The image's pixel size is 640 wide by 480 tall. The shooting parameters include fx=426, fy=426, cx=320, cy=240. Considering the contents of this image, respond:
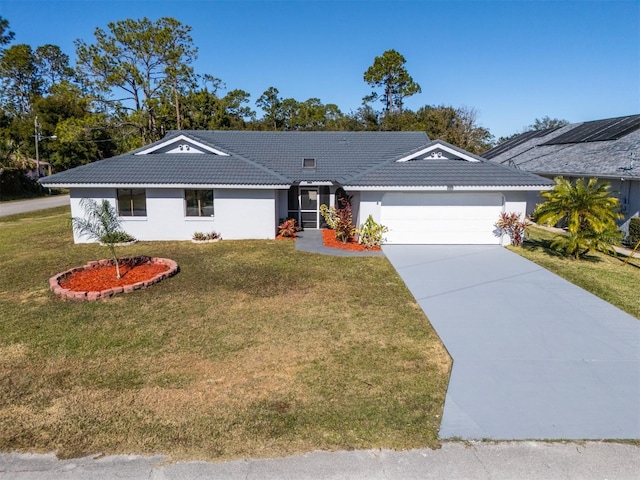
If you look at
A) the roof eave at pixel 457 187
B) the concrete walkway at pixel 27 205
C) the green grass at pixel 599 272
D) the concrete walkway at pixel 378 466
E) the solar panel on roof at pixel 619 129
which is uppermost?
the solar panel on roof at pixel 619 129

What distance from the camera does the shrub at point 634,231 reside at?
16.1 meters

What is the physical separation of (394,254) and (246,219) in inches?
253

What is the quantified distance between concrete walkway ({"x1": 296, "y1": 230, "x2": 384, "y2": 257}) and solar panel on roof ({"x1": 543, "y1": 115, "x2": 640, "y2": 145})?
635 inches

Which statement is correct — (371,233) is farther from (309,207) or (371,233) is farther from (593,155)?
(593,155)

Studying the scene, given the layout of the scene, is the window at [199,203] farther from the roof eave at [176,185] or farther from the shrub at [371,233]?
the shrub at [371,233]

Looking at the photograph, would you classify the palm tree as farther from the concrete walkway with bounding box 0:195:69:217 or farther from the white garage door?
the concrete walkway with bounding box 0:195:69:217

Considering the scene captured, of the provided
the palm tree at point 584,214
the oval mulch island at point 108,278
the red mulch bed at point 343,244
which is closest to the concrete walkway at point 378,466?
the oval mulch island at point 108,278

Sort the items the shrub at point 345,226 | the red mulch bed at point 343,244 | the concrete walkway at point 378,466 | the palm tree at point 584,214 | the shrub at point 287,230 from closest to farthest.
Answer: the concrete walkway at point 378,466
the palm tree at point 584,214
the red mulch bed at point 343,244
the shrub at point 345,226
the shrub at point 287,230

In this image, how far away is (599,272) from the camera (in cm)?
1305

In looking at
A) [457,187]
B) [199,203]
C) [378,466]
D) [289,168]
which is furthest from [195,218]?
[378,466]

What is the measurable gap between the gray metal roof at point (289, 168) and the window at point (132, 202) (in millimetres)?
671

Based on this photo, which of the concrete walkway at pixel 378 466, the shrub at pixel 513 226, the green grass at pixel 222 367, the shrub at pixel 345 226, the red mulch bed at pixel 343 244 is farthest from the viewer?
the shrub at pixel 345 226

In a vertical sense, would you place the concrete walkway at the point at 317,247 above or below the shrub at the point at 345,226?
below

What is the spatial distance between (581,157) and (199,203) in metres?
19.3
